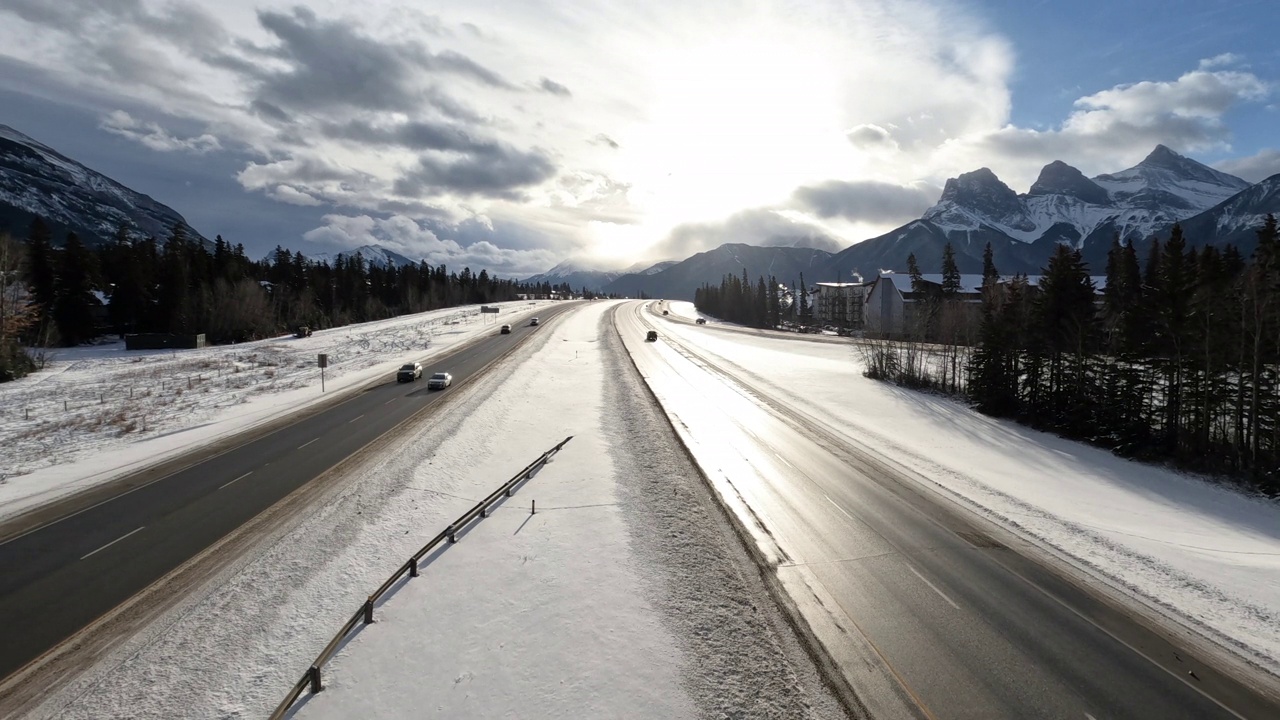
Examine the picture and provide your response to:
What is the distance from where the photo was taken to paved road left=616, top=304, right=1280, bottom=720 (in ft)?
33.9

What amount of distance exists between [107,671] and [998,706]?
1710 centimetres

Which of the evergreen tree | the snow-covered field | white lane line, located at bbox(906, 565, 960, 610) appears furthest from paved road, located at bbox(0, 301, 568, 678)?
the evergreen tree

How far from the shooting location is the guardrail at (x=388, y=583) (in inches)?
392

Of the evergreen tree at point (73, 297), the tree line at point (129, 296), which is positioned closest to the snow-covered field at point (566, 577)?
the tree line at point (129, 296)

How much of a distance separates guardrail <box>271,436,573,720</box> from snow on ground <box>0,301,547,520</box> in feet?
51.1

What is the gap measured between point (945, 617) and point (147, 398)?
52.5m

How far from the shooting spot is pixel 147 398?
134ft

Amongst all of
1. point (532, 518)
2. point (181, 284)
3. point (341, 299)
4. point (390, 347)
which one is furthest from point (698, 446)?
point (341, 299)

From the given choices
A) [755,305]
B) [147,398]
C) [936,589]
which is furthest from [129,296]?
[755,305]

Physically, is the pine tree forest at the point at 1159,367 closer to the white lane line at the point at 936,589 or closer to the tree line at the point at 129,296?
the white lane line at the point at 936,589

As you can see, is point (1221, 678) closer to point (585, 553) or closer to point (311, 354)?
point (585, 553)

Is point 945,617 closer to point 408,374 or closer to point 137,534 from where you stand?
point 137,534

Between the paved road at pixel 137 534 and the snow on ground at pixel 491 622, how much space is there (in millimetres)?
2161

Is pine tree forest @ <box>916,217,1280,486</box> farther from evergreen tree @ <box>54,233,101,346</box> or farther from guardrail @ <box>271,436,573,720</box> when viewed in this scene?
evergreen tree @ <box>54,233,101,346</box>
